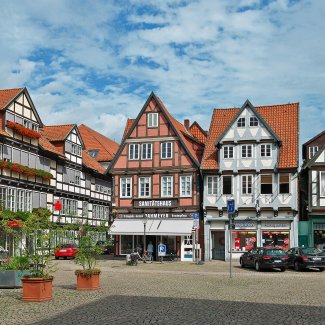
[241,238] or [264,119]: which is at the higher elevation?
[264,119]

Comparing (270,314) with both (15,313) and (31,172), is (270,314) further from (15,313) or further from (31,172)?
(31,172)

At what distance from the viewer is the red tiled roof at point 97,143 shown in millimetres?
73550

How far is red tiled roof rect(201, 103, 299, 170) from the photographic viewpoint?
44750mm

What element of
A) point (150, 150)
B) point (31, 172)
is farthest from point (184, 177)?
point (31, 172)

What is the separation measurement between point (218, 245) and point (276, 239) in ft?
15.3

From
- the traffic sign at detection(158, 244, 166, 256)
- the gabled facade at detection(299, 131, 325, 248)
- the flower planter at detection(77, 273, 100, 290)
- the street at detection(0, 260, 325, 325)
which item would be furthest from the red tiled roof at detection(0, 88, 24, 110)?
the flower planter at detection(77, 273, 100, 290)

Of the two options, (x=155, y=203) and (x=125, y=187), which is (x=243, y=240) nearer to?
(x=155, y=203)

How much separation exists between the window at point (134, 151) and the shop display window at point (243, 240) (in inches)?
407

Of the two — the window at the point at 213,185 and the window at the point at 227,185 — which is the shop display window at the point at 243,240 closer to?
the window at the point at 227,185

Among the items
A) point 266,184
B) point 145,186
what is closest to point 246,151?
point 266,184

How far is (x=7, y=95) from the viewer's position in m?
47.6

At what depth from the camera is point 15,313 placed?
48.1 feet

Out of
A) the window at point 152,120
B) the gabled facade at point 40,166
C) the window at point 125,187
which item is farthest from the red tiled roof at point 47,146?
the window at point 152,120

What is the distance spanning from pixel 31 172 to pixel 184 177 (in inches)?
513
